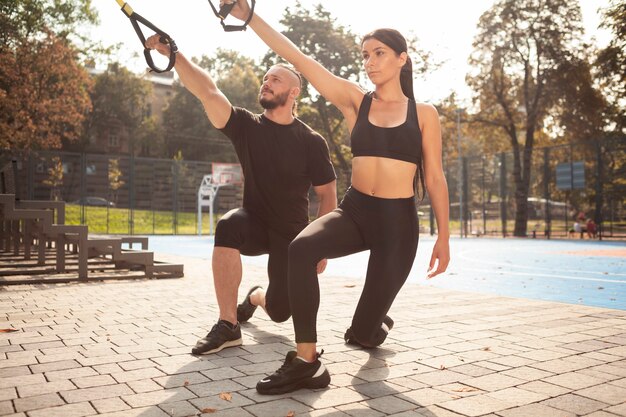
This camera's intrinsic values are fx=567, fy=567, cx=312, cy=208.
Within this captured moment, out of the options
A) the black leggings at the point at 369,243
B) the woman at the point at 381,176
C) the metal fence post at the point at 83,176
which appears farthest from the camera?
the metal fence post at the point at 83,176

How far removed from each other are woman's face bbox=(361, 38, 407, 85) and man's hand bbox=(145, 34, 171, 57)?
47.1 inches

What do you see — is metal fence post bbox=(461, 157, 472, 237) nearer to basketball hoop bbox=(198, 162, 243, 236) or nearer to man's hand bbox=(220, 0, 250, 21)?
basketball hoop bbox=(198, 162, 243, 236)

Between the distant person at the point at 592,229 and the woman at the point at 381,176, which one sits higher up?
the woman at the point at 381,176

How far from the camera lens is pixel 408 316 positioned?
5.42 m

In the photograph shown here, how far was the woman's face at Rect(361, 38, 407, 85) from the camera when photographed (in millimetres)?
3482

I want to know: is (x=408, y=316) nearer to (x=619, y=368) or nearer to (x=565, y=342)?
(x=565, y=342)

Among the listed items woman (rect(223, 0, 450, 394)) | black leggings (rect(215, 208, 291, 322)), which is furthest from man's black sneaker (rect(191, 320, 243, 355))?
woman (rect(223, 0, 450, 394))

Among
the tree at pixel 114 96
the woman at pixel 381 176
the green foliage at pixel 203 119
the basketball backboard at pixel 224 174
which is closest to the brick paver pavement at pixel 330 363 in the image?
the woman at pixel 381 176

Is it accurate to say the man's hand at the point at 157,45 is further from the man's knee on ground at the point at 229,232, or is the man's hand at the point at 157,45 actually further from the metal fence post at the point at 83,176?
the metal fence post at the point at 83,176

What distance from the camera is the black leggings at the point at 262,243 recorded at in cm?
414

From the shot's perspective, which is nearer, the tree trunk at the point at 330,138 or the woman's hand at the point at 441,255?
the woman's hand at the point at 441,255

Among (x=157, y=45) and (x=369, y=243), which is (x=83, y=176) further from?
(x=369, y=243)

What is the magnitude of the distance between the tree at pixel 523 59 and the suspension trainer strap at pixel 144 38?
88.2ft

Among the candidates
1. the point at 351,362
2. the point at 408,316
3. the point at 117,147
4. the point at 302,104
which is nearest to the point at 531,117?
the point at 302,104
